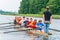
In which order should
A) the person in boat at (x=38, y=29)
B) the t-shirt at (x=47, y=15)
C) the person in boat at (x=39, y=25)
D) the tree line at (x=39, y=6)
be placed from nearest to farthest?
the t-shirt at (x=47, y=15) < the person in boat at (x=38, y=29) < the person in boat at (x=39, y=25) < the tree line at (x=39, y=6)

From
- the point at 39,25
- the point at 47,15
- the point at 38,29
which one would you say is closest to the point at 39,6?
the point at 38,29

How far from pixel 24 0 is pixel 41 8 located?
34.0m

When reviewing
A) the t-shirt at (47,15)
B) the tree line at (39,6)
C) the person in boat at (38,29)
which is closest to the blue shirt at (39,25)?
the person in boat at (38,29)

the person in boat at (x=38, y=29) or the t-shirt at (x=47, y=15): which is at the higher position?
the t-shirt at (x=47, y=15)

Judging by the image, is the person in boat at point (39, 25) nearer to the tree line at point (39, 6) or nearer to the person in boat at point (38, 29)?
the person in boat at point (38, 29)

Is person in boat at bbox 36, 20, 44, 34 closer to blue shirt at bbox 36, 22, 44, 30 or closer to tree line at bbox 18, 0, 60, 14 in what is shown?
blue shirt at bbox 36, 22, 44, 30

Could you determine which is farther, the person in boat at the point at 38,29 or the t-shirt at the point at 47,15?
the person in boat at the point at 38,29

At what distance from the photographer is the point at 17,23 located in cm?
3441

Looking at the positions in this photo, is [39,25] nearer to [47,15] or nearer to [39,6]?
[47,15]

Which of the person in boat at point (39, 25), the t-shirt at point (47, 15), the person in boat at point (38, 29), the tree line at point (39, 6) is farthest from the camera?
→ the tree line at point (39, 6)

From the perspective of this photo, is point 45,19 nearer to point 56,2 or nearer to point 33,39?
point 33,39

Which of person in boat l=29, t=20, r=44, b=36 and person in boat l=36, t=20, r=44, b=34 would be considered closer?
person in boat l=29, t=20, r=44, b=36

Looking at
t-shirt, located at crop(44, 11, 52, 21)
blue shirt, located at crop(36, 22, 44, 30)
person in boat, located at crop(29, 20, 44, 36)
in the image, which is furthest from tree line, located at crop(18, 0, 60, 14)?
t-shirt, located at crop(44, 11, 52, 21)

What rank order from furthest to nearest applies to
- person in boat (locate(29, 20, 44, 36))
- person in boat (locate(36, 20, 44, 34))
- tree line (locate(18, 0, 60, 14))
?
1. tree line (locate(18, 0, 60, 14))
2. person in boat (locate(36, 20, 44, 34))
3. person in boat (locate(29, 20, 44, 36))
